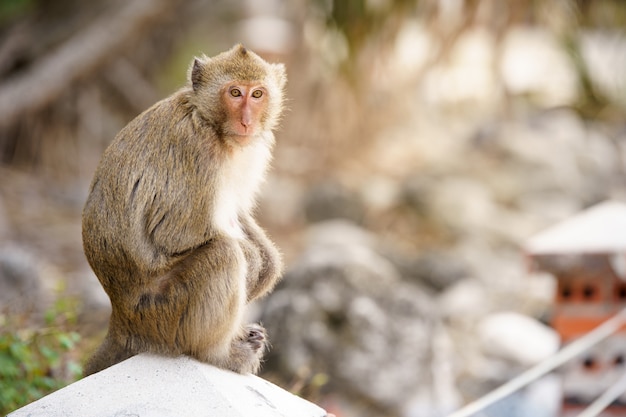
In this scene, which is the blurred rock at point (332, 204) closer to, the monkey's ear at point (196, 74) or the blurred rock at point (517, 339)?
the blurred rock at point (517, 339)

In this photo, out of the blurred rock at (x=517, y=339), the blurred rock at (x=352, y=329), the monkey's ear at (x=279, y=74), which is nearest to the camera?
the monkey's ear at (x=279, y=74)

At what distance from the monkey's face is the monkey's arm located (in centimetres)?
38

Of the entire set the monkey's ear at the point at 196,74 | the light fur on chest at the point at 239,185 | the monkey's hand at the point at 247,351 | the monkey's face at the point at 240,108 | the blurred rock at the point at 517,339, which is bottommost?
the monkey's hand at the point at 247,351

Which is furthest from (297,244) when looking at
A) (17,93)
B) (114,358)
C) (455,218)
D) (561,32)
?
(114,358)

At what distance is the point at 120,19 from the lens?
833 cm

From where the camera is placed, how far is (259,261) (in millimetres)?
2971

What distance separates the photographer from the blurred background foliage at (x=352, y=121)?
842 centimetres

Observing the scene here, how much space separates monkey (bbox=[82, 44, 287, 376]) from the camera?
2.74m

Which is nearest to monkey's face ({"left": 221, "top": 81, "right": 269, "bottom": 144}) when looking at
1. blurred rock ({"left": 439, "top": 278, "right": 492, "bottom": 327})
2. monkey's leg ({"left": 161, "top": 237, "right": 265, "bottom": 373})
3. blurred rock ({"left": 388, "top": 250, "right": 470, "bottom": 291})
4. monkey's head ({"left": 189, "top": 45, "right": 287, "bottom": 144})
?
monkey's head ({"left": 189, "top": 45, "right": 287, "bottom": 144})

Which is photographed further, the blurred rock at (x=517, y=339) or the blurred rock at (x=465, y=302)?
the blurred rock at (x=465, y=302)

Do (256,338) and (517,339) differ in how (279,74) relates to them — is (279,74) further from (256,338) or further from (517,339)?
(517,339)

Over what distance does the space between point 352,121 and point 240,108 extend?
315 inches

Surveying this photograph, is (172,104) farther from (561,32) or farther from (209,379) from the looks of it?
(561,32)

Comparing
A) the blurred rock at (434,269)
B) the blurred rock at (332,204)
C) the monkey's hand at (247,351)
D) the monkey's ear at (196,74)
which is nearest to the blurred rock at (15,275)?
the monkey's hand at (247,351)
